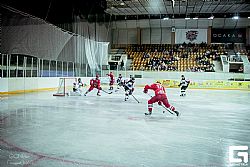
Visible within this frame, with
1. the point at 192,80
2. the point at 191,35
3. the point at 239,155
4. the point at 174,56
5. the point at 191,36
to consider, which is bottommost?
the point at 239,155

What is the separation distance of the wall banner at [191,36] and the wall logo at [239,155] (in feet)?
94.7

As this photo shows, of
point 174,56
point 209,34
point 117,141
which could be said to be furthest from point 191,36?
point 117,141

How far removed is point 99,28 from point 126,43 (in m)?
11.0

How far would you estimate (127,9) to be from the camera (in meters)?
28.0

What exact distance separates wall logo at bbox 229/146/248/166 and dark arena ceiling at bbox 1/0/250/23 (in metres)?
10.1

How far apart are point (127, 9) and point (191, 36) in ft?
27.8

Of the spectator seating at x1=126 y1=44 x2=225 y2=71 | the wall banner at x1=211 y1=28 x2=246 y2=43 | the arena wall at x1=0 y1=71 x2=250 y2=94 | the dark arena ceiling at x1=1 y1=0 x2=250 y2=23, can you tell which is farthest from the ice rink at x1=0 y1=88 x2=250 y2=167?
the wall banner at x1=211 y1=28 x2=246 y2=43

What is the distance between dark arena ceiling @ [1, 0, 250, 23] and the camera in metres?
14.7

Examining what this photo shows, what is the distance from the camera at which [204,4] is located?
25344mm

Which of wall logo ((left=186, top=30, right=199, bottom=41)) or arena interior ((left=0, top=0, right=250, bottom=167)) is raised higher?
wall logo ((left=186, top=30, right=199, bottom=41))

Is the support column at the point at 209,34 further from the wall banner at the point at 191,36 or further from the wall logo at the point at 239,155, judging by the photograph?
the wall logo at the point at 239,155

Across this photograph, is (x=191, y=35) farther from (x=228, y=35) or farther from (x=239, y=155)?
(x=239, y=155)

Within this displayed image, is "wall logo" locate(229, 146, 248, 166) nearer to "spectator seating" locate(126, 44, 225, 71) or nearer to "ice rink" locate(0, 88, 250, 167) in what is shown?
"ice rink" locate(0, 88, 250, 167)

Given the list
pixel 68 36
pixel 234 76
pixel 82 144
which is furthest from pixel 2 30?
pixel 234 76
